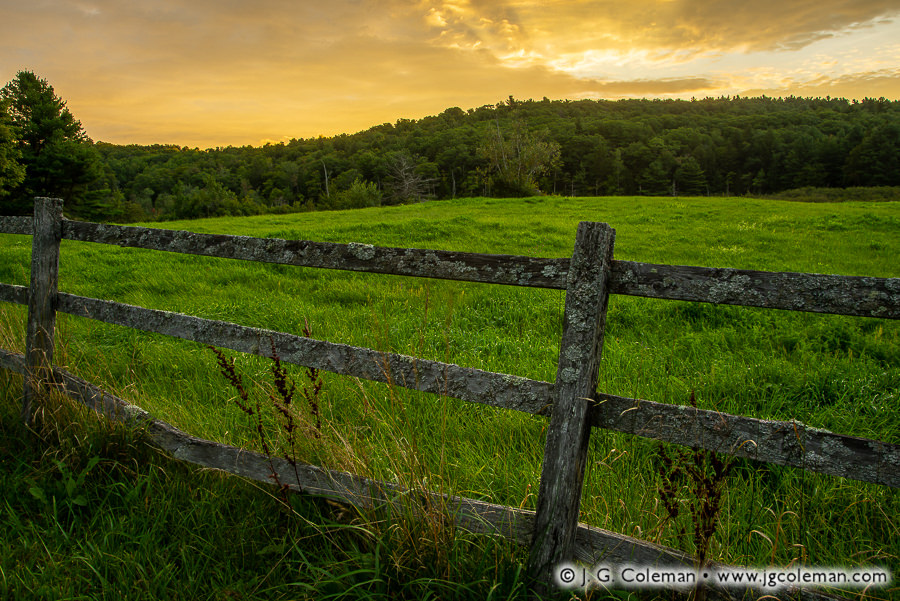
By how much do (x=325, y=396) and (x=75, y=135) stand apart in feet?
244

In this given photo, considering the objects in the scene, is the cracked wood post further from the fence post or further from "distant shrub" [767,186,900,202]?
"distant shrub" [767,186,900,202]

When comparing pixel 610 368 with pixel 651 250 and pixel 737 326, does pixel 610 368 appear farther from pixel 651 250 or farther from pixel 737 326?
pixel 651 250

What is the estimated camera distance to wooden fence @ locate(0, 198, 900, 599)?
6.13ft

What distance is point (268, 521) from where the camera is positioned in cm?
265

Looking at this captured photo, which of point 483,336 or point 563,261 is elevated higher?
point 563,261

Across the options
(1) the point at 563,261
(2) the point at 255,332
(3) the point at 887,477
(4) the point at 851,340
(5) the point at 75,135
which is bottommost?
(4) the point at 851,340

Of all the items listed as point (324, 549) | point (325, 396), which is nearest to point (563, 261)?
point (324, 549)

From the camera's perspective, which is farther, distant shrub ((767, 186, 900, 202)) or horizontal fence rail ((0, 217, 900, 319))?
distant shrub ((767, 186, 900, 202))

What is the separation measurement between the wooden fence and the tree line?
239ft

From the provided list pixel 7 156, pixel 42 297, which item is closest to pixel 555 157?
pixel 7 156

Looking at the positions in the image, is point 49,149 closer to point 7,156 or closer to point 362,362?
point 7,156

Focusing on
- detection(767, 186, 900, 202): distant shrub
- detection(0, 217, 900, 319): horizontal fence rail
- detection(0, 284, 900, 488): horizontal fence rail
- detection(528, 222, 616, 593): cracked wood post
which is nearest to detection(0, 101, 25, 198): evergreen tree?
detection(0, 217, 900, 319): horizontal fence rail

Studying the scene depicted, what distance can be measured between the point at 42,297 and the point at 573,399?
163 inches

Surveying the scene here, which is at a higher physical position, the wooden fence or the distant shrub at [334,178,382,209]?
the distant shrub at [334,178,382,209]
